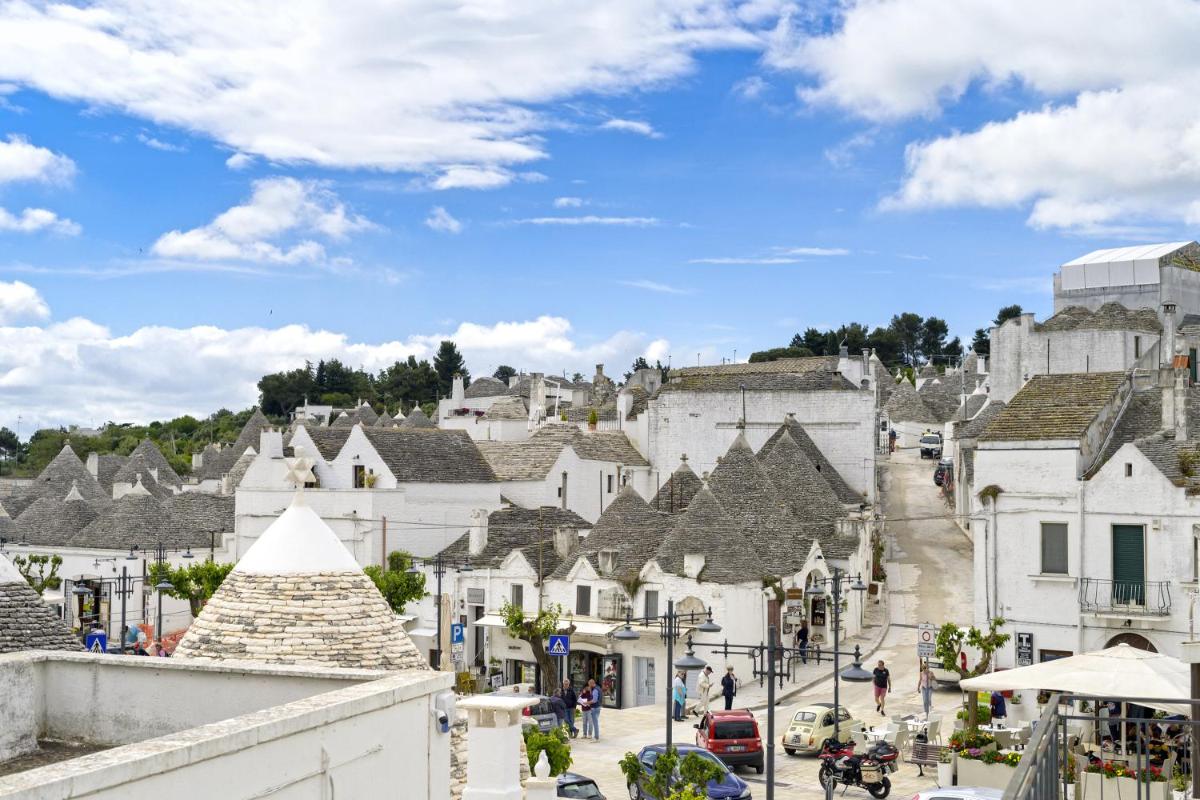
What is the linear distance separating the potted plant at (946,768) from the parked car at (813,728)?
4321mm

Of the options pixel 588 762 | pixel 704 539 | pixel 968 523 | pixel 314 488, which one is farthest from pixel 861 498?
pixel 588 762

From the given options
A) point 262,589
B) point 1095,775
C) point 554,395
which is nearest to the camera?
point 262,589

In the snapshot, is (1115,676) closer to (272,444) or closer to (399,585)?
(399,585)

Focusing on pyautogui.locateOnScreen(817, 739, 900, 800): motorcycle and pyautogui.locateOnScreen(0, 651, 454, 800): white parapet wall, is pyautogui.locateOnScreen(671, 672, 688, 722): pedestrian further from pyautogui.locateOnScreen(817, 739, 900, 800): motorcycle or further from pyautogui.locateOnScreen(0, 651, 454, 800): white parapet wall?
pyautogui.locateOnScreen(0, 651, 454, 800): white parapet wall

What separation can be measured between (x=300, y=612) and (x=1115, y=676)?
10702mm

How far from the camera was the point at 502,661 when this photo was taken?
43344 mm

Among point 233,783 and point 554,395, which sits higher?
point 554,395

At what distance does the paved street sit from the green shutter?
5.63m

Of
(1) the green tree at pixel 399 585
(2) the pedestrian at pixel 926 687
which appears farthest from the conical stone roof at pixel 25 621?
(1) the green tree at pixel 399 585

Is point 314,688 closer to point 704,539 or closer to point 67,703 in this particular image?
point 67,703

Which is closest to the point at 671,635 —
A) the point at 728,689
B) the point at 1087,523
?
the point at 728,689

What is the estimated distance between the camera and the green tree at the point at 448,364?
14050 cm

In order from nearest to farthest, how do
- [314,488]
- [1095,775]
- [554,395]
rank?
[1095,775] < [314,488] < [554,395]

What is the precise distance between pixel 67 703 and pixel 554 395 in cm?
9396
